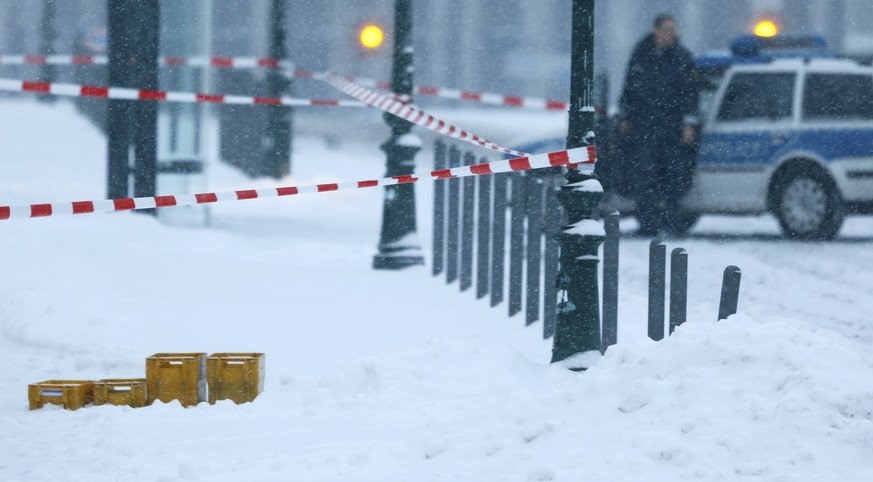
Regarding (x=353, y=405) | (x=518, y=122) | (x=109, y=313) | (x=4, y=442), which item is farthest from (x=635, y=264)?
(x=518, y=122)

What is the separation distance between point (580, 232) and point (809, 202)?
7.38 metres

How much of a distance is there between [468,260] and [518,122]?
2431 centimetres

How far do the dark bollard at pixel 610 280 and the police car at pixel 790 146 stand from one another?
22.2 feet

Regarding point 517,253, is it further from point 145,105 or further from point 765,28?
point 765,28

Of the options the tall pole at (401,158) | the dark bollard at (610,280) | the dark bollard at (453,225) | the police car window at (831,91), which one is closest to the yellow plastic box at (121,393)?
the dark bollard at (610,280)

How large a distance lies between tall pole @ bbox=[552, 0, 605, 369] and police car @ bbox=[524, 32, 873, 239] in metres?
6.98

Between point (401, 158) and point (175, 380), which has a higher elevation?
point (401, 158)

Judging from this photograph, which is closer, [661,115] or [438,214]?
[438,214]

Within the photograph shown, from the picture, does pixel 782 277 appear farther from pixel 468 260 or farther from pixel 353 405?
pixel 353 405

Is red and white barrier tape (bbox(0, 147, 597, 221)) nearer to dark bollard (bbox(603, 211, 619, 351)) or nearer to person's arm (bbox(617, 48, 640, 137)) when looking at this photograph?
dark bollard (bbox(603, 211, 619, 351))

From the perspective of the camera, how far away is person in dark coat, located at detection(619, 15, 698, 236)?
44.5 ft

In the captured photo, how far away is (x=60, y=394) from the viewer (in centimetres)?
639

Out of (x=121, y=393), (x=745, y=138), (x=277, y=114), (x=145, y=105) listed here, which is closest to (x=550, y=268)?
(x=121, y=393)

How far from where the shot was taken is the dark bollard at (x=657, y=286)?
664 cm
